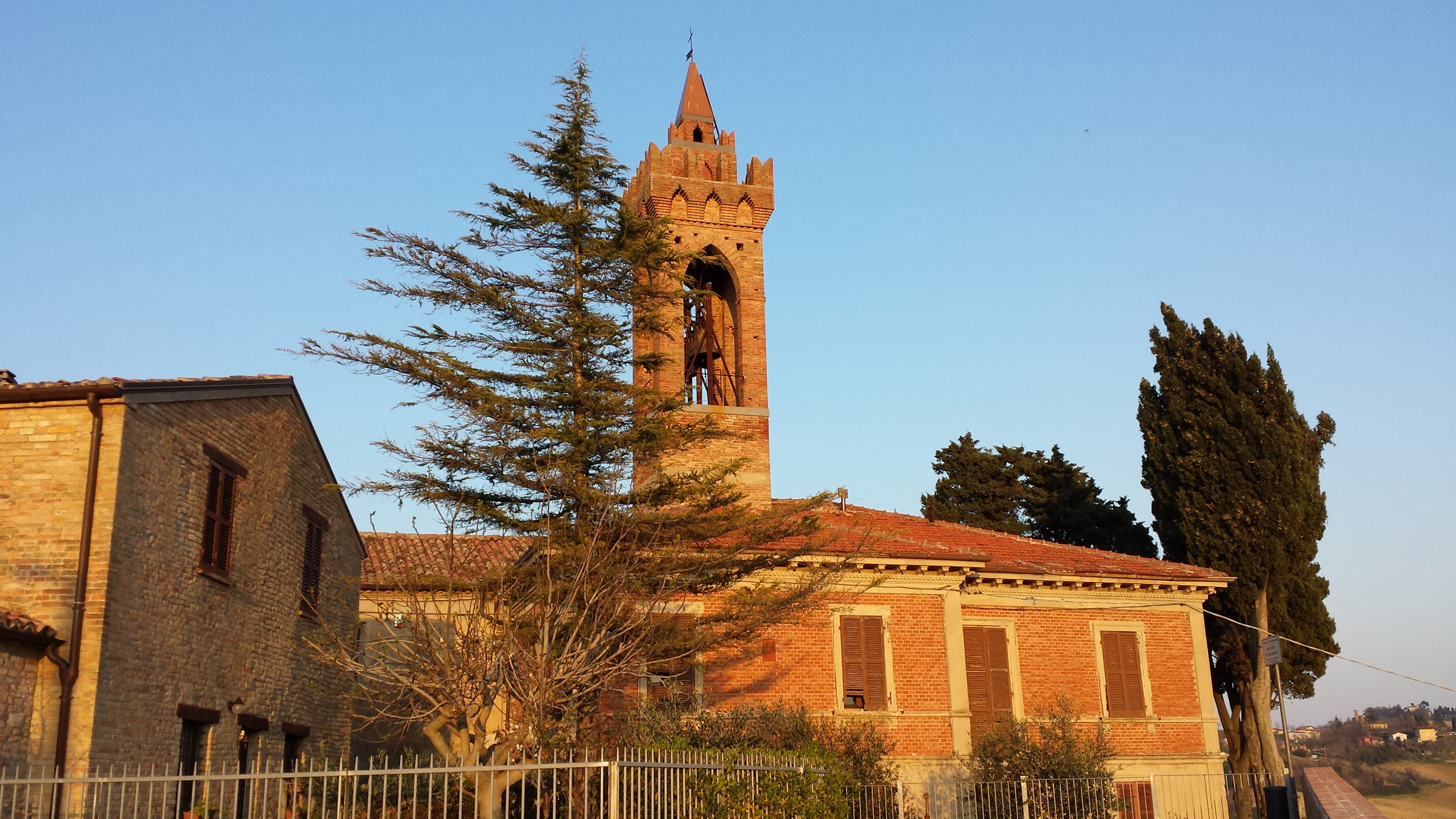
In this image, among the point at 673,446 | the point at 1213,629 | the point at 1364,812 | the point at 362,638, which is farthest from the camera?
the point at 1213,629

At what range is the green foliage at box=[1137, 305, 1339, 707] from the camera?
2916 cm

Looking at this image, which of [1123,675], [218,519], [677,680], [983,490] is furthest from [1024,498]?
[218,519]

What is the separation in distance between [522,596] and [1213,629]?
852 inches

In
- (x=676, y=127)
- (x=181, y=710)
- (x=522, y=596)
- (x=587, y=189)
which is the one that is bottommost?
(x=181, y=710)

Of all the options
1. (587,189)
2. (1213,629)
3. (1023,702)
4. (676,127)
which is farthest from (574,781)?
(1213,629)

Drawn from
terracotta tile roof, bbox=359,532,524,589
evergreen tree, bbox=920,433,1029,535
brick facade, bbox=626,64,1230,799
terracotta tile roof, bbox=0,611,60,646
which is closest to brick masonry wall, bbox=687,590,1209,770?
brick facade, bbox=626,64,1230,799

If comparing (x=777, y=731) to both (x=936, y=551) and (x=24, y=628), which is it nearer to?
(x=936, y=551)

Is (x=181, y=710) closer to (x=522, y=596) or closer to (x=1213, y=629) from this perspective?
(x=522, y=596)

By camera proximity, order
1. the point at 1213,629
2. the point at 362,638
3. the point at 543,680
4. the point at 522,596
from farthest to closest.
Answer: the point at 1213,629 → the point at 362,638 → the point at 522,596 → the point at 543,680

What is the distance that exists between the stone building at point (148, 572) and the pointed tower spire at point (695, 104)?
37.7 feet

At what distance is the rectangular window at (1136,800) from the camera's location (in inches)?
874

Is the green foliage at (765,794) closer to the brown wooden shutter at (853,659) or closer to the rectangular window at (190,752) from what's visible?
the rectangular window at (190,752)

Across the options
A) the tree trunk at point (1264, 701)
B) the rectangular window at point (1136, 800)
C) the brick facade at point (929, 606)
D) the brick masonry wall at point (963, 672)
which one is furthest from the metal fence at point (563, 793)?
the tree trunk at point (1264, 701)

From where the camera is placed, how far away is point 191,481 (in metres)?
15.5
